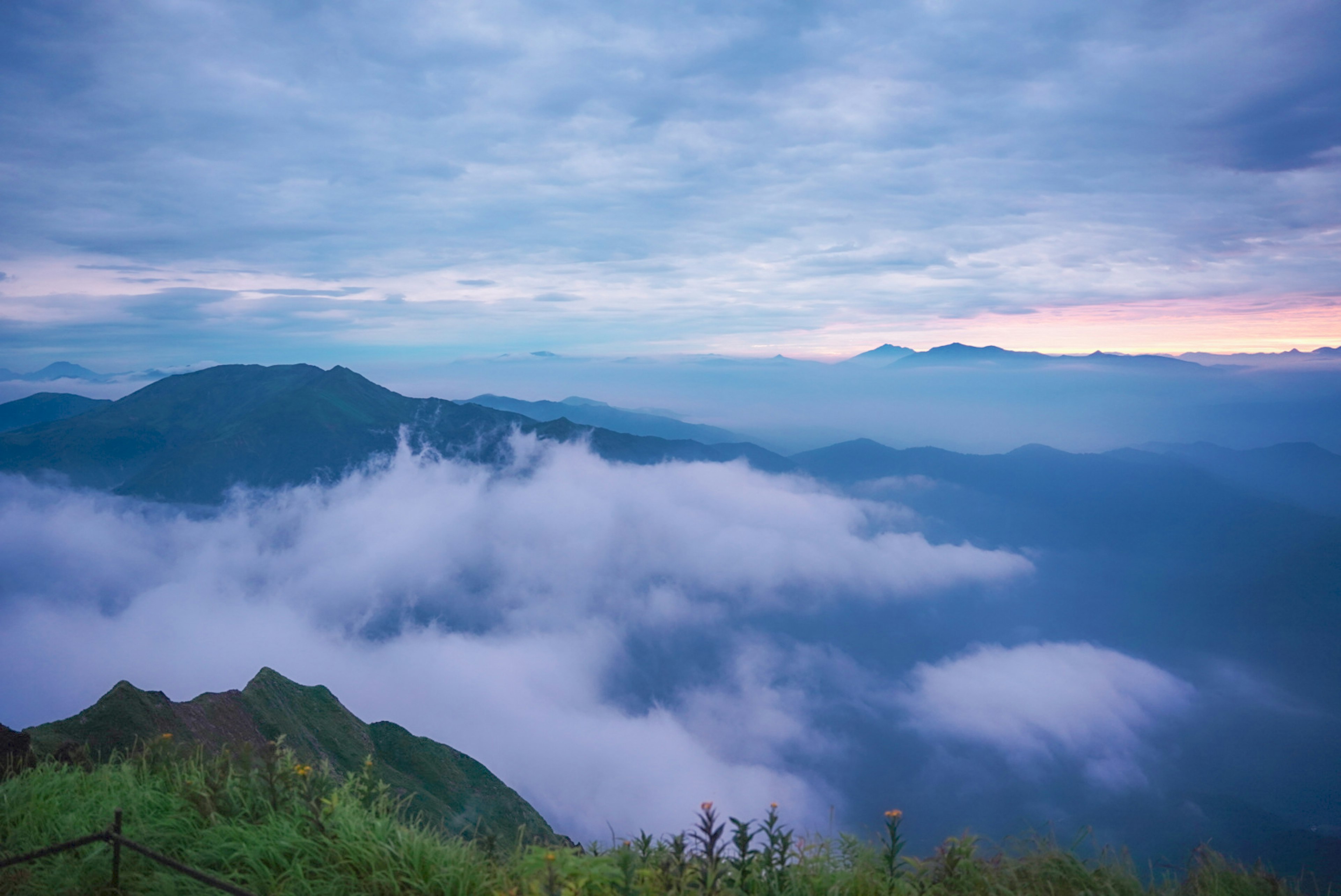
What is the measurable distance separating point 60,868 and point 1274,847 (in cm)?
20923

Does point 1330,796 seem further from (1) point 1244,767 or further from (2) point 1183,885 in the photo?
(2) point 1183,885

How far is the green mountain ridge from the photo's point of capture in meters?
25.4

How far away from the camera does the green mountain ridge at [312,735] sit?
25359 millimetres

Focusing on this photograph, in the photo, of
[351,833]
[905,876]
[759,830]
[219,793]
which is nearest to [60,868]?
[219,793]

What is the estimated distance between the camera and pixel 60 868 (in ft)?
15.6

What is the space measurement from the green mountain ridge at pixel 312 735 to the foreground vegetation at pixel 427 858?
44.1ft

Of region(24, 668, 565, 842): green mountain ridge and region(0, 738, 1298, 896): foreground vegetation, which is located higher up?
region(0, 738, 1298, 896): foreground vegetation

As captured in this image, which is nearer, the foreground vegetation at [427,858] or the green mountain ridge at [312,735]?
the foreground vegetation at [427,858]

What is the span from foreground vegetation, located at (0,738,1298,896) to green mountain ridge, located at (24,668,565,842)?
44.1ft

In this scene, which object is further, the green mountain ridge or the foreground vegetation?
the green mountain ridge

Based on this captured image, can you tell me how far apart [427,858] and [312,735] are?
157ft

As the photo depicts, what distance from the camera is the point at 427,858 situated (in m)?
4.87

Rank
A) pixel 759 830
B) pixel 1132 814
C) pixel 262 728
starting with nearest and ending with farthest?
1. pixel 759 830
2. pixel 262 728
3. pixel 1132 814

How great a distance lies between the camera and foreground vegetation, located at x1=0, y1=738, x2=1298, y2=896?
15.0ft
